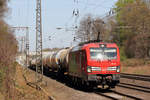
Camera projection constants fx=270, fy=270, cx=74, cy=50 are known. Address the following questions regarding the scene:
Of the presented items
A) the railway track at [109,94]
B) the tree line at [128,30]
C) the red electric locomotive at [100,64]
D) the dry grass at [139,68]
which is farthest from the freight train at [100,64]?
the dry grass at [139,68]

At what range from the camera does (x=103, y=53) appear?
1603cm

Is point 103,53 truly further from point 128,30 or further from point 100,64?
point 128,30

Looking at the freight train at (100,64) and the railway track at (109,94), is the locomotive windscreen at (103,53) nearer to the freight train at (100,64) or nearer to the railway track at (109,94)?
the freight train at (100,64)

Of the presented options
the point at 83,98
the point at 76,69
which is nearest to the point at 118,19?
the point at 76,69

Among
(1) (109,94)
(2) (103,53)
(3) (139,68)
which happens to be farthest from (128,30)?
(1) (109,94)

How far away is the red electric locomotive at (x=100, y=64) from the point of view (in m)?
15.5

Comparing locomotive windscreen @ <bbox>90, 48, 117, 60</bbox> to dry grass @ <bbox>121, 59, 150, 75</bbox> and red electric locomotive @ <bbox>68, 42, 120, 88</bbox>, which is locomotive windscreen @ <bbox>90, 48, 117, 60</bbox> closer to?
red electric locomotive @ <bbox>68, 42, 120, 88</bbox>

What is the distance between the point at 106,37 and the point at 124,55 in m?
9.54

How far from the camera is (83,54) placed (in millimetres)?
16391

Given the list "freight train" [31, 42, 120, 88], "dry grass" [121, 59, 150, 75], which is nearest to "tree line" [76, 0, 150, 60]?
"dry grass" [121, 59, 150, 75]

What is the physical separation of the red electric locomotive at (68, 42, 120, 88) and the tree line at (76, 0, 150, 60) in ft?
51.2

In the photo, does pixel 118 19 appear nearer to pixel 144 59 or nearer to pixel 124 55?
pixel 124 55

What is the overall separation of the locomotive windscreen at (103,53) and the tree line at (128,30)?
51.3 feet

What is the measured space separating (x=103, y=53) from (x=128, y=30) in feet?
134
